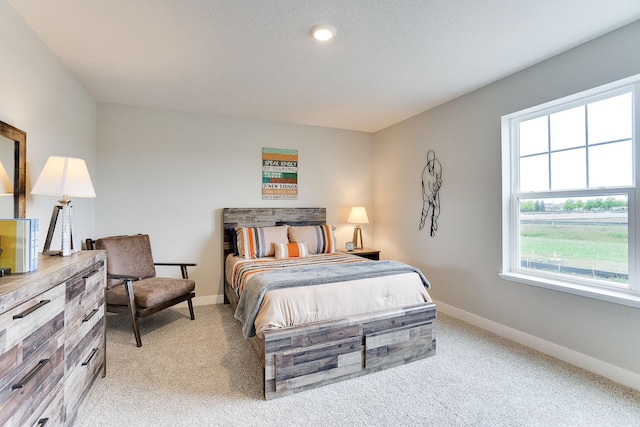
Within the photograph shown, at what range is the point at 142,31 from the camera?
2.09 meters

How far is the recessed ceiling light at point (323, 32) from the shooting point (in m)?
2.05

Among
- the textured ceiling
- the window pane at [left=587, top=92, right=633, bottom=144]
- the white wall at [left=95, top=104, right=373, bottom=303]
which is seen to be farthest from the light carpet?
the textured ceiling

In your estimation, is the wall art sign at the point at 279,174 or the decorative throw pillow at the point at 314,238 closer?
the decorative throw pillow at the point at 314,238

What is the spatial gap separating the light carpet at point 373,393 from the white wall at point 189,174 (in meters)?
1.41

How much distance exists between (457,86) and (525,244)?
5.58 ft

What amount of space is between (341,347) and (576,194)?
228cm

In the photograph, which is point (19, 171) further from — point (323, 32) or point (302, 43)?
point (323, 32)

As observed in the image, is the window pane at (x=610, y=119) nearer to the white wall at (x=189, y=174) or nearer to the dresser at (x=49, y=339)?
the white wall at (x=189, y=174)

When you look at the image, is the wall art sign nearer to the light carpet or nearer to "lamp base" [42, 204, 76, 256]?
the light carpet

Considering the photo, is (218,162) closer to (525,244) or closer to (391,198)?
(391,198)

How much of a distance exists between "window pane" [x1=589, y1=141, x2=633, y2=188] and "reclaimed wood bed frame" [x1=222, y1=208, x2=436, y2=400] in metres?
1.65

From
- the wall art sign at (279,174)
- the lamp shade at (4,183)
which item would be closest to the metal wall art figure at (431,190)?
the wall art sign at (279,174)

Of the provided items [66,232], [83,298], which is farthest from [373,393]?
[66,232]

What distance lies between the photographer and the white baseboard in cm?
208
